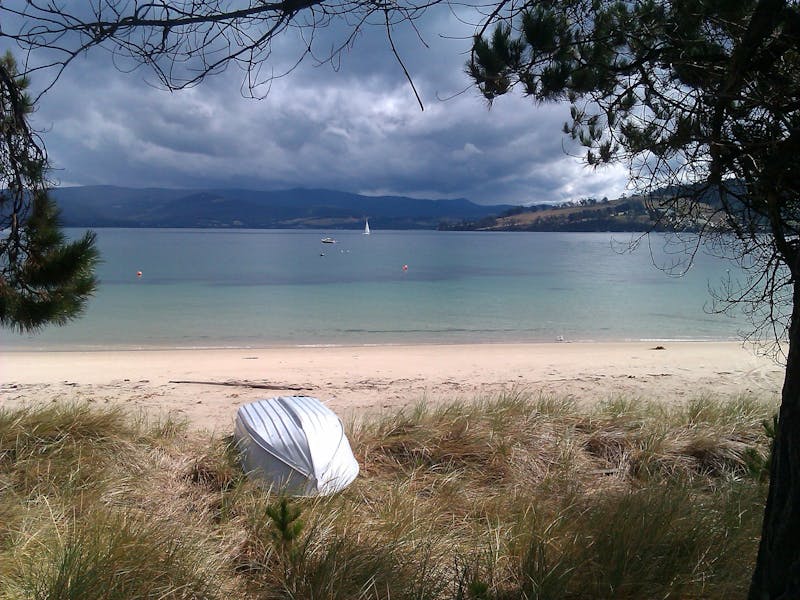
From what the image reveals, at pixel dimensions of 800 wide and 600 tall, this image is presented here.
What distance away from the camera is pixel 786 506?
6.95 ft

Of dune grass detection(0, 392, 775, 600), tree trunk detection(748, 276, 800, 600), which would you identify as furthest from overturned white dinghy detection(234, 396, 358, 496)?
tree trunk detection(748, 276, 800, 600)

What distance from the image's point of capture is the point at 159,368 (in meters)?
12.4

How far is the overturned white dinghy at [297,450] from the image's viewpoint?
435cm

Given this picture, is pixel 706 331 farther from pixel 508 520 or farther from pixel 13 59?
pixel 13 59

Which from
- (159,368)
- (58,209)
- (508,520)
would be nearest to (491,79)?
(508,520)

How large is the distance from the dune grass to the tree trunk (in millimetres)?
704

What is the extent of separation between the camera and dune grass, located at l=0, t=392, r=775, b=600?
2.76 m

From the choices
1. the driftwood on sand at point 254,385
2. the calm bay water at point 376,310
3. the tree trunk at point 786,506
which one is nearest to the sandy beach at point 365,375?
the driftwood on sand at point 254,385

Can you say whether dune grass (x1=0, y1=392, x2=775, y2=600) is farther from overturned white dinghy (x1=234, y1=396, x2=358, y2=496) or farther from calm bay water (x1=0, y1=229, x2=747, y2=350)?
calm bay water (x1=0, y1=229, x2=747, y2=350)

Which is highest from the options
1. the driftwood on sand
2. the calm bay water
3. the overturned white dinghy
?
the overturned white dinghy

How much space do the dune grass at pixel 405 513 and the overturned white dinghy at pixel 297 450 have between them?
168 mm

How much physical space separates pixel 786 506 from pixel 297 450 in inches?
127

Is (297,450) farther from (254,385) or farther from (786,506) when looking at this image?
(254,385)

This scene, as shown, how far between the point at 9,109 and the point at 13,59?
1.18 feet
